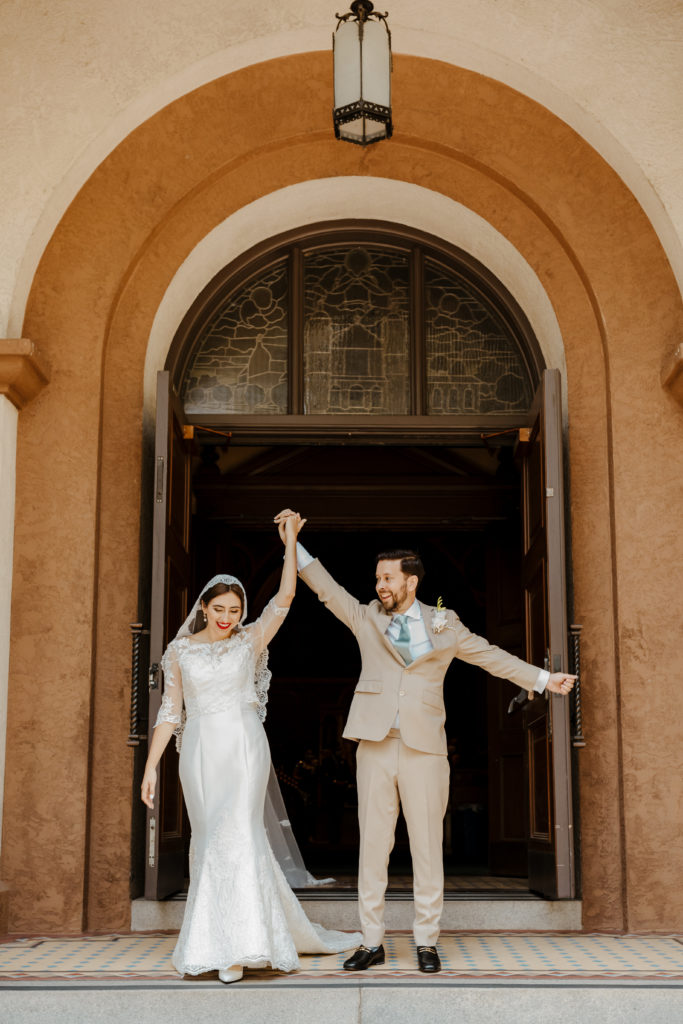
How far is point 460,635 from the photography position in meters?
5.73

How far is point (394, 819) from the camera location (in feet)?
18.2

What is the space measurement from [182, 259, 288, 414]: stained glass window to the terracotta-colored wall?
2.08 feet

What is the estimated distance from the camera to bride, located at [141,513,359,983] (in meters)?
5.19

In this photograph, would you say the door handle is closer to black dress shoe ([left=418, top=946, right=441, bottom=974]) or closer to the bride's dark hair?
the bride's dark hair

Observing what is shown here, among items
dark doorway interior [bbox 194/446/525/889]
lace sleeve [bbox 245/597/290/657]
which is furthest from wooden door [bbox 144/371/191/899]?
dark doorway interior [bbox 194/446/525/889]

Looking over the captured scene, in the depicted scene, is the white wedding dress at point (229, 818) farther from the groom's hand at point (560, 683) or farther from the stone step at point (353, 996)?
the groom's hand at point (560, 683)

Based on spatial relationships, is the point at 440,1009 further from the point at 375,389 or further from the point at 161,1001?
the point at 375,389

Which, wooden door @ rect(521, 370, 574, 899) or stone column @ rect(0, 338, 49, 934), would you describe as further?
stone column @ rect(0, 338, 49, 934)

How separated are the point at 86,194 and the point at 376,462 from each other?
4747 millimetres

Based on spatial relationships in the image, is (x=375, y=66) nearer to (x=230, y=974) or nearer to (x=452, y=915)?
(x=230, y=974)

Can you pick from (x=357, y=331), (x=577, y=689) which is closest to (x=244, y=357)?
(x=357, y=331)

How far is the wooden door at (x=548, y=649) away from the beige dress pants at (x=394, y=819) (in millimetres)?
1058

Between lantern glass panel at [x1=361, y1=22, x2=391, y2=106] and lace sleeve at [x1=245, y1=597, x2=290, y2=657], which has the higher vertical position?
lantern glass panel at [x1=361, y1=22, x2=391, y2=106]

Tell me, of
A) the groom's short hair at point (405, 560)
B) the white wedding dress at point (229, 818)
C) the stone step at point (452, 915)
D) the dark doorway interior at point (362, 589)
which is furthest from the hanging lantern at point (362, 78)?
the dark doorway interior at point (362, 589)
